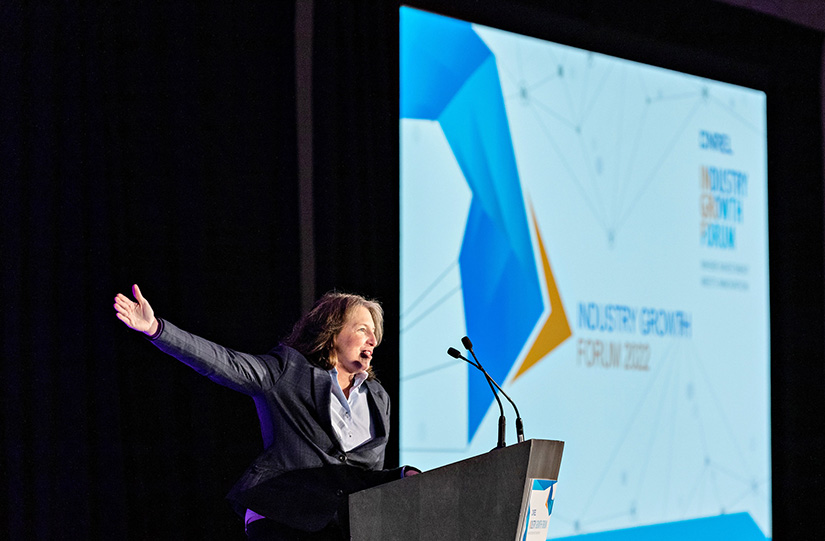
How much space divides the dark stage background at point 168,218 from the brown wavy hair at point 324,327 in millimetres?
744

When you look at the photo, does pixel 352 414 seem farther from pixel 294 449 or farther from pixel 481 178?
pixel 481 178

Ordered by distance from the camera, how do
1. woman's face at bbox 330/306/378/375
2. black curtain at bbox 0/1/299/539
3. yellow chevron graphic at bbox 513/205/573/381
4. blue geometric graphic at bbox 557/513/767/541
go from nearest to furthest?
woman's face at bbox 330/306/378/375
black curtain at bbox 0/1/299/539
yellow chevron graphic at bbox 513/205/573/381
blue geometric graphic at bbox 557/513/767/541

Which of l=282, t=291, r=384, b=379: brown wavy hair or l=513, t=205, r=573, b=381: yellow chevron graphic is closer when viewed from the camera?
l=282, t=291, r=384, b=379: brown wavy hair

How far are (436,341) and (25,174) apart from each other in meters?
1.73

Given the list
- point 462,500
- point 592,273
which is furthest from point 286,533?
point 592,273

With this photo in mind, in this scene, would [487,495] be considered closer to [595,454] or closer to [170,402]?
[170,402]

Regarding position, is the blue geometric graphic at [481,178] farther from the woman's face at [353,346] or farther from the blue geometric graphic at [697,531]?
the woman's face at [353,346]

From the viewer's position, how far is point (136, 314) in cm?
261

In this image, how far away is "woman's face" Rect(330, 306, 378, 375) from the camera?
3117 mm

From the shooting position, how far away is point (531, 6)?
4879 mm

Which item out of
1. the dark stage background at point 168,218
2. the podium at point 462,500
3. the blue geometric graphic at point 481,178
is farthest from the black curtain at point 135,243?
the podium at point 462,500

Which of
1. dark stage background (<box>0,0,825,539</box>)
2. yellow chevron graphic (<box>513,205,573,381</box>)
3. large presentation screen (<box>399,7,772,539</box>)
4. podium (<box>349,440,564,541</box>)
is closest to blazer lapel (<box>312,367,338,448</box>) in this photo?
podium (<box>349,440,564,541</box>)

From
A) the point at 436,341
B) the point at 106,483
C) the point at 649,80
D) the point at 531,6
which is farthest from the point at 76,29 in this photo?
the point at 649,80

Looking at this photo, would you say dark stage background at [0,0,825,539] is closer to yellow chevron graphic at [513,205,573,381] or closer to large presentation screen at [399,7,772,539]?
large presentation screen at [399,7,772,539]
